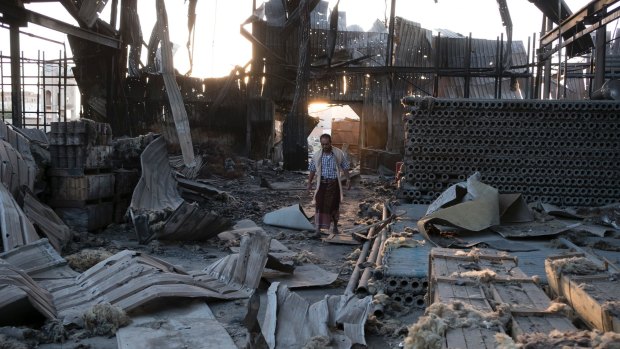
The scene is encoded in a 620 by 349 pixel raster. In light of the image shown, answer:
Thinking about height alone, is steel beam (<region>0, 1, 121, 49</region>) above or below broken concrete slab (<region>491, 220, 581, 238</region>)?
above

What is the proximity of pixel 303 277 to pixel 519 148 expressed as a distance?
5.51 m

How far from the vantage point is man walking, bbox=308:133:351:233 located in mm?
10336

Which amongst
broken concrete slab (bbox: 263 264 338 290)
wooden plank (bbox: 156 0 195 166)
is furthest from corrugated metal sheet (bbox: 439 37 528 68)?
broken concrete slab (bbox: 263 264 338 290)

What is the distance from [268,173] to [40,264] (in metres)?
15.3

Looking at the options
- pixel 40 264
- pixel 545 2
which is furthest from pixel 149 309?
pixel 545 2

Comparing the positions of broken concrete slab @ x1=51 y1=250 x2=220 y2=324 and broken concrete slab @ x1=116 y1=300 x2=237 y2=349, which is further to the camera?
broken concrete slab @ x1=51 y1=250 x2=220 y2=324

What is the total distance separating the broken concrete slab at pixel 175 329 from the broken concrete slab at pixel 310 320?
0.39 metres

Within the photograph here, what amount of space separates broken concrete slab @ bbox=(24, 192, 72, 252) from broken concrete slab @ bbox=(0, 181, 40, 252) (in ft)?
1.58

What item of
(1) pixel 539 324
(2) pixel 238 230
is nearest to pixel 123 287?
(1) pixel 539 324

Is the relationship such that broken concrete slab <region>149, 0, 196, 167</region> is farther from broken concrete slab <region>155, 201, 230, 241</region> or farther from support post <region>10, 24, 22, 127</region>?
broken concrete slab <region>155, 201, 230, 241</region>

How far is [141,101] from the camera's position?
2336cm

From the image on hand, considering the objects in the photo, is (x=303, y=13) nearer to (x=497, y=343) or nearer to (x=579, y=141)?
(x=579, y=141)

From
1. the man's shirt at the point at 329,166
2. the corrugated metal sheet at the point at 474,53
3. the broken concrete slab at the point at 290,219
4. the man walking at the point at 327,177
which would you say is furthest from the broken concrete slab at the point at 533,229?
the corrugated metal sheet at the point at 474,53

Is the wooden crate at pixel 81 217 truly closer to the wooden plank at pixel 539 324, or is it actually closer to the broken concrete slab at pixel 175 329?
the broken concrete slab at pixel 175 329
